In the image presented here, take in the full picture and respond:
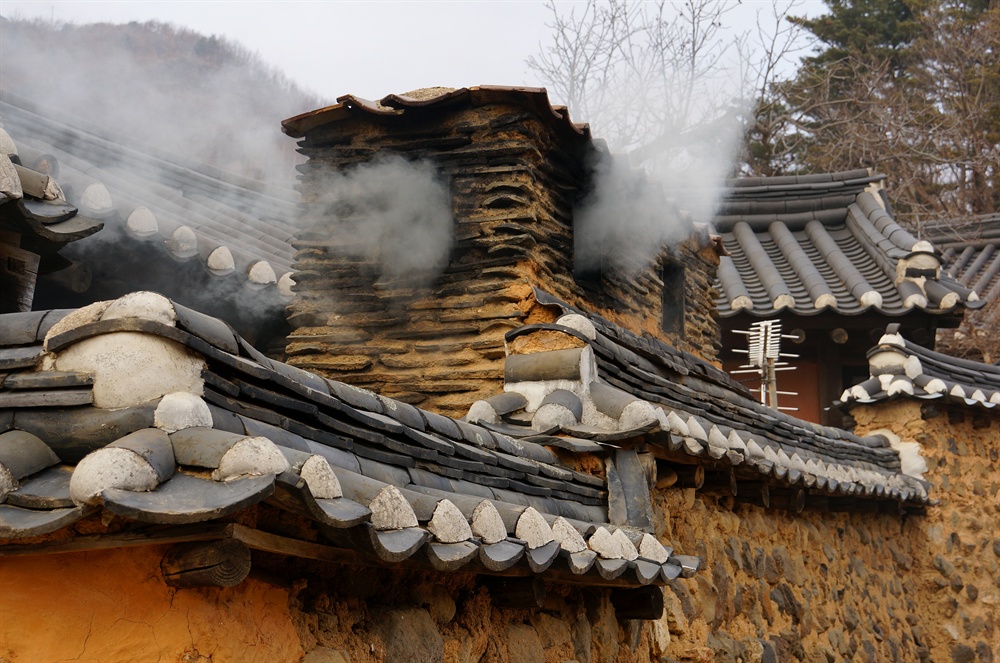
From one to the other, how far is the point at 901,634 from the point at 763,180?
8.31 metres

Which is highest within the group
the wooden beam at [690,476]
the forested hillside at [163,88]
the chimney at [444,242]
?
the forested hillside at [163,88]

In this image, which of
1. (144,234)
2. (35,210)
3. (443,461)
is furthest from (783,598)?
(35,210)

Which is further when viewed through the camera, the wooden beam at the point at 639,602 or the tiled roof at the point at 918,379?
the tiled roof at the point at 918,379

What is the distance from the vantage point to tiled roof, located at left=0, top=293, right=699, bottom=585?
A: 2348 mm

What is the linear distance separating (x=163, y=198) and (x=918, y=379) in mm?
7089

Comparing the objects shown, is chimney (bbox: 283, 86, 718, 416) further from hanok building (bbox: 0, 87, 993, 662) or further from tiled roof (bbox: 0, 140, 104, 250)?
tiled roof (bbox: 0, 140, 104, 250)

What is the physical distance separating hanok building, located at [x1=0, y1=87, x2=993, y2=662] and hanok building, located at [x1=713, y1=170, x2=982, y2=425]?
3.17 m

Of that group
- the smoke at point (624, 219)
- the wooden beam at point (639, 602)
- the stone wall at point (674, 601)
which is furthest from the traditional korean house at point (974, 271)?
the wooden beam at point (639, 602)

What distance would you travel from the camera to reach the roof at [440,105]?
21.7 ft

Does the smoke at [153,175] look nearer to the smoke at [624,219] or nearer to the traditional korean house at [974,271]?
the smoke at [624,219]

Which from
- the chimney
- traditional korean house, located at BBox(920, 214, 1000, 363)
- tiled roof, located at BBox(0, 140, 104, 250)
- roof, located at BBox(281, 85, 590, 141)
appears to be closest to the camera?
tiled roof, located at BBox(0, 140, 104, 250)

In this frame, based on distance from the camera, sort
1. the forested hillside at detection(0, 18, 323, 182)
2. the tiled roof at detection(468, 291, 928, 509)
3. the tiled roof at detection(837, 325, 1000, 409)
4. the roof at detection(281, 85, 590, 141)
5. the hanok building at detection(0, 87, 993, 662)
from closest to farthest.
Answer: the hanok building at detection(0, 87, 993, 662)
the tiled roof at detection(468, 291, 928, 509)
the roof at detection(281, 85, 590, 141)
the tiled roof at detection(837, 325, 1000, 409)
the forested hillside at detection(0, 18, 323, 182)

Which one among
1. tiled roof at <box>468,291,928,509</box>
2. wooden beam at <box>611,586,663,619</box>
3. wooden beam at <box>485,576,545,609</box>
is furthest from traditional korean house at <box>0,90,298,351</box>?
wooden beam at <box>611,586,663,619</box>

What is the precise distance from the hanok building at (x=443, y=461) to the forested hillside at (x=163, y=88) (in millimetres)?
4306
